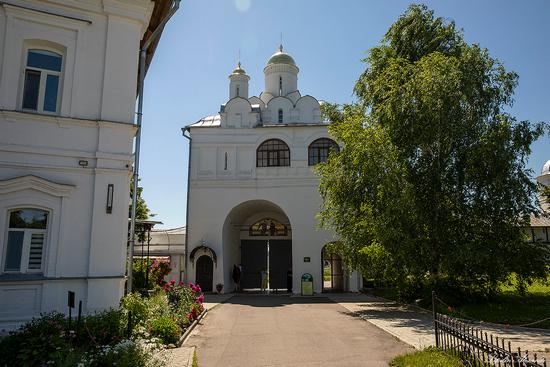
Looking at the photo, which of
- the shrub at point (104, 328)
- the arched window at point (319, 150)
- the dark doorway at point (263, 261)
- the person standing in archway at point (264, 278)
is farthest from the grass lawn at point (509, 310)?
the person standing in archway at point (264, 278)

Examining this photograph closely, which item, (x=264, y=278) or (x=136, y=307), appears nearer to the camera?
(x=136, y=307)

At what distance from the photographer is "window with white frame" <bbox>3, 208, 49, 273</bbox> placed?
9227 mm

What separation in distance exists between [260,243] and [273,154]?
20.1ft

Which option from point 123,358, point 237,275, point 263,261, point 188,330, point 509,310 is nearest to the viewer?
point 123,358

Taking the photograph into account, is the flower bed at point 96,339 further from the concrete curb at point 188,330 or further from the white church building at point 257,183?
the white church building at point 257,183

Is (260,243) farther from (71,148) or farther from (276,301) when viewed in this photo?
(71,148)

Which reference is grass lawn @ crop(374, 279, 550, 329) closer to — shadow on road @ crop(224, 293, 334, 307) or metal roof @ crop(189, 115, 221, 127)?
shadow on road @ crop(224, 293, 334, 307)

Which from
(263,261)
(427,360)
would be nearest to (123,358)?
(427,360)

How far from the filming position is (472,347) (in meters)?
7.02

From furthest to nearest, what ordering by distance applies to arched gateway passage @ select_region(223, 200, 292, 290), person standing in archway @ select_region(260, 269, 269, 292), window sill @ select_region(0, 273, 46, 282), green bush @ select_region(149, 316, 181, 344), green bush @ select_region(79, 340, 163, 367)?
arched gateway passage @ select_region(223, 200, 292, 290) → person standing in archway @ select_region(260, 269, 269, 292) → green bush @ select_region(149, 316, 181, 344) → window sill @ select_region(0, 273, 46, 282) → green bush @ select_region(79, 340, 163, 367)

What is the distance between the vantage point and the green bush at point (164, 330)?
9.84m

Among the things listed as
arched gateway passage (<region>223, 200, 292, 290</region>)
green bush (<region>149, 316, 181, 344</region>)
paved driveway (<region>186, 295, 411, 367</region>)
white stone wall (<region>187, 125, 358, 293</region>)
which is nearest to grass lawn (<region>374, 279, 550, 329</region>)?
paved driveway (<region>186, 295, 411, 367</region>)

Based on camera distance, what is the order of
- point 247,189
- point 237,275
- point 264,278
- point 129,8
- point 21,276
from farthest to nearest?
point 264,278
point 237,275
point 247,189
point 129,8
point 21,276

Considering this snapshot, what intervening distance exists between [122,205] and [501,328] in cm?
1058
